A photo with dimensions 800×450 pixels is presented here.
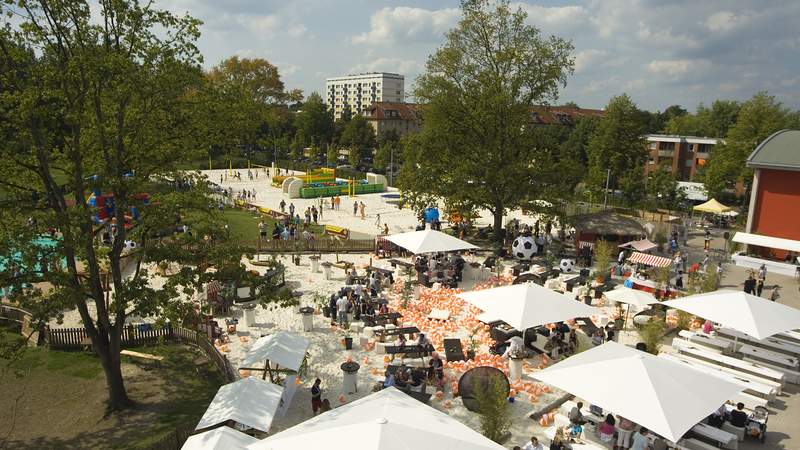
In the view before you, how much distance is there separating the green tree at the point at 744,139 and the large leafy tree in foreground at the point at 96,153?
47331mm

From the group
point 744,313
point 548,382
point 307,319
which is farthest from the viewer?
point 307,319

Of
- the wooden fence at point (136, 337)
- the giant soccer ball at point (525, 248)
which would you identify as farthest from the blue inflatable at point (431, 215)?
the wooden fence at point (136, 337)

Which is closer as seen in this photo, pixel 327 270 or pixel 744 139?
pixel 327 270

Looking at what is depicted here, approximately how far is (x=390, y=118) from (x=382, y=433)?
313ft

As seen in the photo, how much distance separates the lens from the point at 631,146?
174 ft

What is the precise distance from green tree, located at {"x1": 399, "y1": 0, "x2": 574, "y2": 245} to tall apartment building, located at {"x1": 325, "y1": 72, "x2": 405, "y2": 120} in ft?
507

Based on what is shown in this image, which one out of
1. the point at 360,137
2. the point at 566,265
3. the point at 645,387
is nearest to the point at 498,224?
the point at 566,265

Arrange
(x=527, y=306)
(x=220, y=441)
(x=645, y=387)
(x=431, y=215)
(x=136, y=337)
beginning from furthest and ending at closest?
(x=431, y=215) → (x=136, y=337) → (x=527, y=306) → (x=645, y=387) → (x=220, y=441)

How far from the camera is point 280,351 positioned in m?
13.1

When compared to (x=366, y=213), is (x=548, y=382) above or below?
above

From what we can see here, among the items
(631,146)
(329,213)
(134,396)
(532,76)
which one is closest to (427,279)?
(134,396)

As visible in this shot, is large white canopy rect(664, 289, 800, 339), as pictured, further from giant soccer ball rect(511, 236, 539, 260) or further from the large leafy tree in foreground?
the large leafy tree in foreground

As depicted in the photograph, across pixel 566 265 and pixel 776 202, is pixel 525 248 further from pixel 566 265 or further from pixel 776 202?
pixel 776 202

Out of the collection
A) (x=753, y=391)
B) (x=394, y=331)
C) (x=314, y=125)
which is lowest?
(x=753, y=391)
